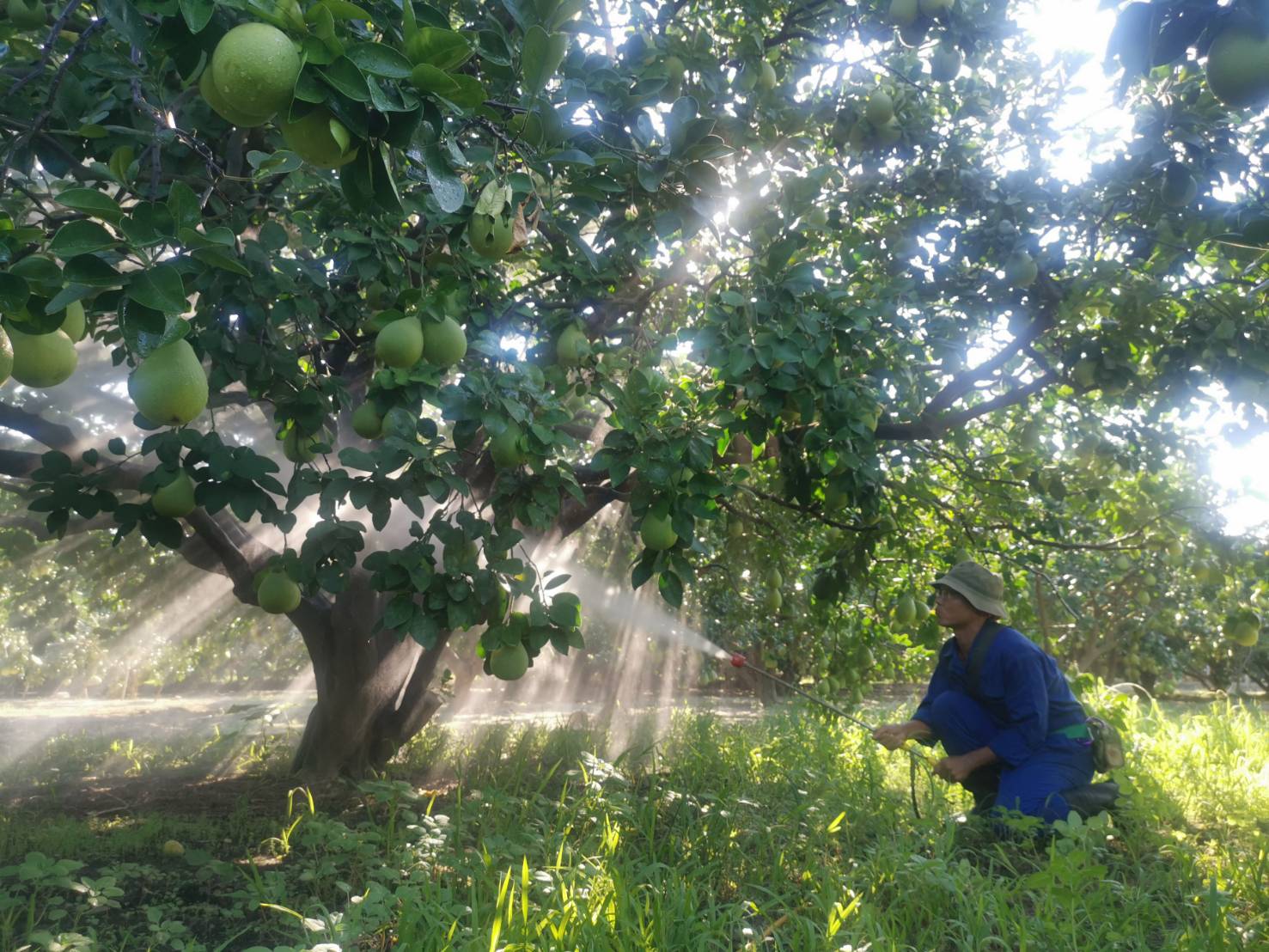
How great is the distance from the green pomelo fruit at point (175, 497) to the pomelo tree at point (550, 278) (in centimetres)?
2

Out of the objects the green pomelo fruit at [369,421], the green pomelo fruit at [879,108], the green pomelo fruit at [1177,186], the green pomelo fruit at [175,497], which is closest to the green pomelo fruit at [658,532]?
the green pomelo fruit at [369,421]

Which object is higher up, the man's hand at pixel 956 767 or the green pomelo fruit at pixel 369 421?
the green pomelo fruit at pixel 369 421

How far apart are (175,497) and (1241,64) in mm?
2712

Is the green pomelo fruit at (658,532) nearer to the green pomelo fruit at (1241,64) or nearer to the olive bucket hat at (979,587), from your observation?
the olive bucket hat at (979,587)

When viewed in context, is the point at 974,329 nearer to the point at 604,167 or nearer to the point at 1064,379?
the point at 1064,379

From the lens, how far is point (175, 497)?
2617mm

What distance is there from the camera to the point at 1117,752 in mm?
3314

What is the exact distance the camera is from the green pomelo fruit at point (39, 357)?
167cm

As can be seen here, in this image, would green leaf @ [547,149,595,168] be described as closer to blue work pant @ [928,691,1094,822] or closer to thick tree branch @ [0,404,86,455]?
thick tree branch @ [0,404,86,455]

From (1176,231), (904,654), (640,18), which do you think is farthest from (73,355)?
(904,654)

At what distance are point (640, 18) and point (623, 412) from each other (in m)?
2.38

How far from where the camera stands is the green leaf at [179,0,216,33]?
3.62ft

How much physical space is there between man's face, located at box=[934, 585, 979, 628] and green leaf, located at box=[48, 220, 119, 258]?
318 centimetres

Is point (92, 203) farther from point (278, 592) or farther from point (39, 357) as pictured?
point (278, 592)
